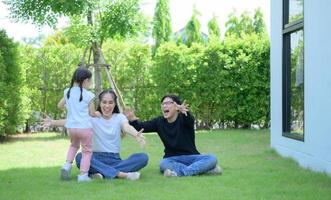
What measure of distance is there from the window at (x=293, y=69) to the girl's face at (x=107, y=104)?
107 inches

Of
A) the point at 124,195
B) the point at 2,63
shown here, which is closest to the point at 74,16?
the point at 2,63

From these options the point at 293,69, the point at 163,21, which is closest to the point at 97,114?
the point at 293,69

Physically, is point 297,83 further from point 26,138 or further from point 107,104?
point 26,138

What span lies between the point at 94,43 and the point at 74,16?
75 cm

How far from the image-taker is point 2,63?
11203 millimetres

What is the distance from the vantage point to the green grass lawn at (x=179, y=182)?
5.11 m

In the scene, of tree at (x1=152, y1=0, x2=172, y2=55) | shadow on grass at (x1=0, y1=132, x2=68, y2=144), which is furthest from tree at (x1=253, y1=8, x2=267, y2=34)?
shadow on grass at (x1=0, y1=132, x2=68, y2=144)

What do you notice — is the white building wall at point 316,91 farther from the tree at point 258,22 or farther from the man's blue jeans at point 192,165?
the tree at point 258,22

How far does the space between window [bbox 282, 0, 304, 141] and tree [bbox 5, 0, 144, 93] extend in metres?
4.81

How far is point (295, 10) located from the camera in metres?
7.97

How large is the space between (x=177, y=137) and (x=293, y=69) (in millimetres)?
2467

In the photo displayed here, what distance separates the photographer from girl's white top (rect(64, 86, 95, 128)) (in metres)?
6.02

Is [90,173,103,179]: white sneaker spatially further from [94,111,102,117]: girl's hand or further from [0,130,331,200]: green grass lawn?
[94,111,102,117]: girl's hand

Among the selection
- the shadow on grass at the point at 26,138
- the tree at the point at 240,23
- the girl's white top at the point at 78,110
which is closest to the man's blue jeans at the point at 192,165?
the girl's white top at the point at 78,110
